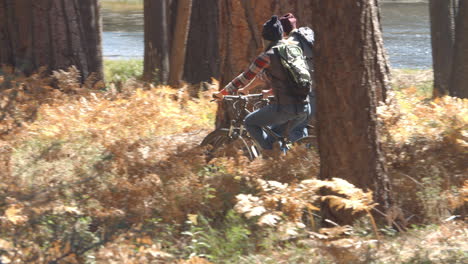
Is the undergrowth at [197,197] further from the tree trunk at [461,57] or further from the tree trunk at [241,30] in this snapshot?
the tree trunk at [461,57]

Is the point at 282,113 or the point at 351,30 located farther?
the point at 282,113

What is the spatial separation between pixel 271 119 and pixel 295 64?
0.72 meters

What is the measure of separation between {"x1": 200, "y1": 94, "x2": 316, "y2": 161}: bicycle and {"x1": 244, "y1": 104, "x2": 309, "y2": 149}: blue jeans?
0.26 feet

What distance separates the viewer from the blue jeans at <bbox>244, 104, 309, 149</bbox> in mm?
8083

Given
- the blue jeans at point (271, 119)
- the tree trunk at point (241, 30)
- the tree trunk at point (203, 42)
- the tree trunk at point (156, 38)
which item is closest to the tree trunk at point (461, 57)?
the tree trunk at point (241, 30)

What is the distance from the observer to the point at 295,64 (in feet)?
25.3

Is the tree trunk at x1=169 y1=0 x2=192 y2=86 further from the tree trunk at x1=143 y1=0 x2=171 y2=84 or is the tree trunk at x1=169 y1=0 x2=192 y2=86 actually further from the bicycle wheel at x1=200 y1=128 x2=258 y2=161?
the bicycle wheel at x1=200 y1=128 x2=258 y2=161

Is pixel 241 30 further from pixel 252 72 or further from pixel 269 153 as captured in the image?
pixel 269 153

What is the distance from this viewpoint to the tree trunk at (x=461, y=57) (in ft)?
41.3

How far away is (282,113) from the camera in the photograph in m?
8.08

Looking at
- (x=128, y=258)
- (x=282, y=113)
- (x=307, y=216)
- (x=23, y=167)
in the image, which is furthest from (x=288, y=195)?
(x=23, y=167)

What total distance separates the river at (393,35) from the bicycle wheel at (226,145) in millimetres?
14206

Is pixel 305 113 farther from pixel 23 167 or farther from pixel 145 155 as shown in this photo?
pixel 23 167

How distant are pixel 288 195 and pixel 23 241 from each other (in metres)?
2.02
